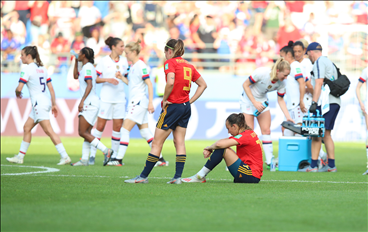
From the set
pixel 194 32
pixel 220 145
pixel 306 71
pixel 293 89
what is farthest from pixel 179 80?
pixel 194 32

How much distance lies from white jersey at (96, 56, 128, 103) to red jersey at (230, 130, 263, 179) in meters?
4.10

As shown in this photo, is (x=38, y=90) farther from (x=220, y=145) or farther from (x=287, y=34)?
(x=287, y=34)

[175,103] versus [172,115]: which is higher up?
[175,103]

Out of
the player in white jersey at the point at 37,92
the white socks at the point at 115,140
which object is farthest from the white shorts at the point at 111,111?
the player in white jersey at the point at 37,92

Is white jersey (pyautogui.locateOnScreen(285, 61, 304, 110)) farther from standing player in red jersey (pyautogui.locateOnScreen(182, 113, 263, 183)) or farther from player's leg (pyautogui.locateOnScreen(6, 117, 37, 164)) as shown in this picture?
player's leg (pyautogui.locateOnScreen(6, 117, 37, 164))

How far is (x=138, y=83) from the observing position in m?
9.70

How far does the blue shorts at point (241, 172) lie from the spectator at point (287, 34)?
14618 mm

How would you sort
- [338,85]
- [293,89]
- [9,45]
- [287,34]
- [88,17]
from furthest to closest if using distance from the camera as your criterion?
[88,17] < [287,34] < [9,45] < [293,89] < [338,85]

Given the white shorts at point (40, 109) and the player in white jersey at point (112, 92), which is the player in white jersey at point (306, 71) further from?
the white shorts at point (40, 109)

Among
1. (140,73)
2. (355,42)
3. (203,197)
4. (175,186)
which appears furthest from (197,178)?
(355,42)

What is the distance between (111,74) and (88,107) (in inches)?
32.1

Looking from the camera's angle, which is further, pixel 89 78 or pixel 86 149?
pixel 86 149

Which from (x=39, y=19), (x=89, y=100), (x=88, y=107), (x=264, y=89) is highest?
(x=39, y=19)

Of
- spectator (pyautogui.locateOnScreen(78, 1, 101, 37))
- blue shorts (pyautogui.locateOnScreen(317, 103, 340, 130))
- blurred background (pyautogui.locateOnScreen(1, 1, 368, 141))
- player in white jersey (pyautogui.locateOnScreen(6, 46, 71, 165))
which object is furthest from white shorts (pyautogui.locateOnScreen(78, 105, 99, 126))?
spectator (pyautogui.locateOnScreen(78, 1, 101, 37))
